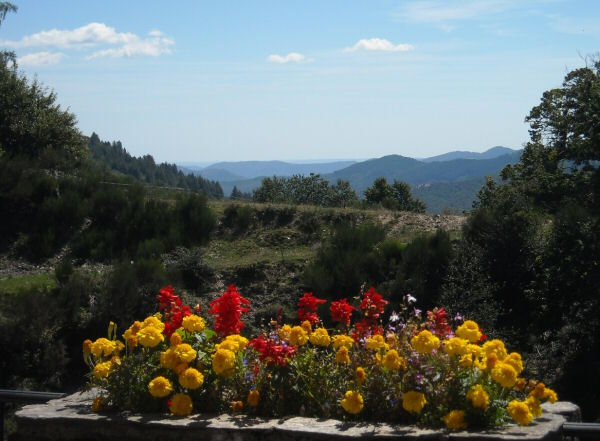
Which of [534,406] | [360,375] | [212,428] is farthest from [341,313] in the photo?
[534,406]

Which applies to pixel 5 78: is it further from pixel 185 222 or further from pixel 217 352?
pixel 217 352

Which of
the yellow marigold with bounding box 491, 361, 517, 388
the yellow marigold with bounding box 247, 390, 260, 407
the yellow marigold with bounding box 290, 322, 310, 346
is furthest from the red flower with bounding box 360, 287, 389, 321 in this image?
the yellow marigold with bounding box 491, 361, 517, 388

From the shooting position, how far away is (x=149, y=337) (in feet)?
11.4

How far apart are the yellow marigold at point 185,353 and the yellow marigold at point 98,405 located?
0.44m

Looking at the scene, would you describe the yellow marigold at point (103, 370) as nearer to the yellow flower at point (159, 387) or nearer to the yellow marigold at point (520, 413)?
the yellow flower at point (159, 387)

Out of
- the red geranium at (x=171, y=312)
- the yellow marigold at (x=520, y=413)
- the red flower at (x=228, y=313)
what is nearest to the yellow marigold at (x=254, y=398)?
the red flower at (x=228, y=313)

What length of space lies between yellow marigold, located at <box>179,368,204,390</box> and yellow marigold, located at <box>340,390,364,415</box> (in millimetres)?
645

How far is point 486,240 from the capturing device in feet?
41.7

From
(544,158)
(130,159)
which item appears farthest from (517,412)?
(130,159)

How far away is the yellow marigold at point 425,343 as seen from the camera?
317cm

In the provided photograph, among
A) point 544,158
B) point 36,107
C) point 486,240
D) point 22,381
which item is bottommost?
point 22,381

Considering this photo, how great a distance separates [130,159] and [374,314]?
103356 mm

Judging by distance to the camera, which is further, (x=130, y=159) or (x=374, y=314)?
(x=130, y=159)

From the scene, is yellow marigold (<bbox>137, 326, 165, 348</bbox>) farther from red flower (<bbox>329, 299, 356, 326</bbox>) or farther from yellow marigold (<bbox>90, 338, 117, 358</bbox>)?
red flower (<bbox>329, 299, 356, 326</bbox>)
